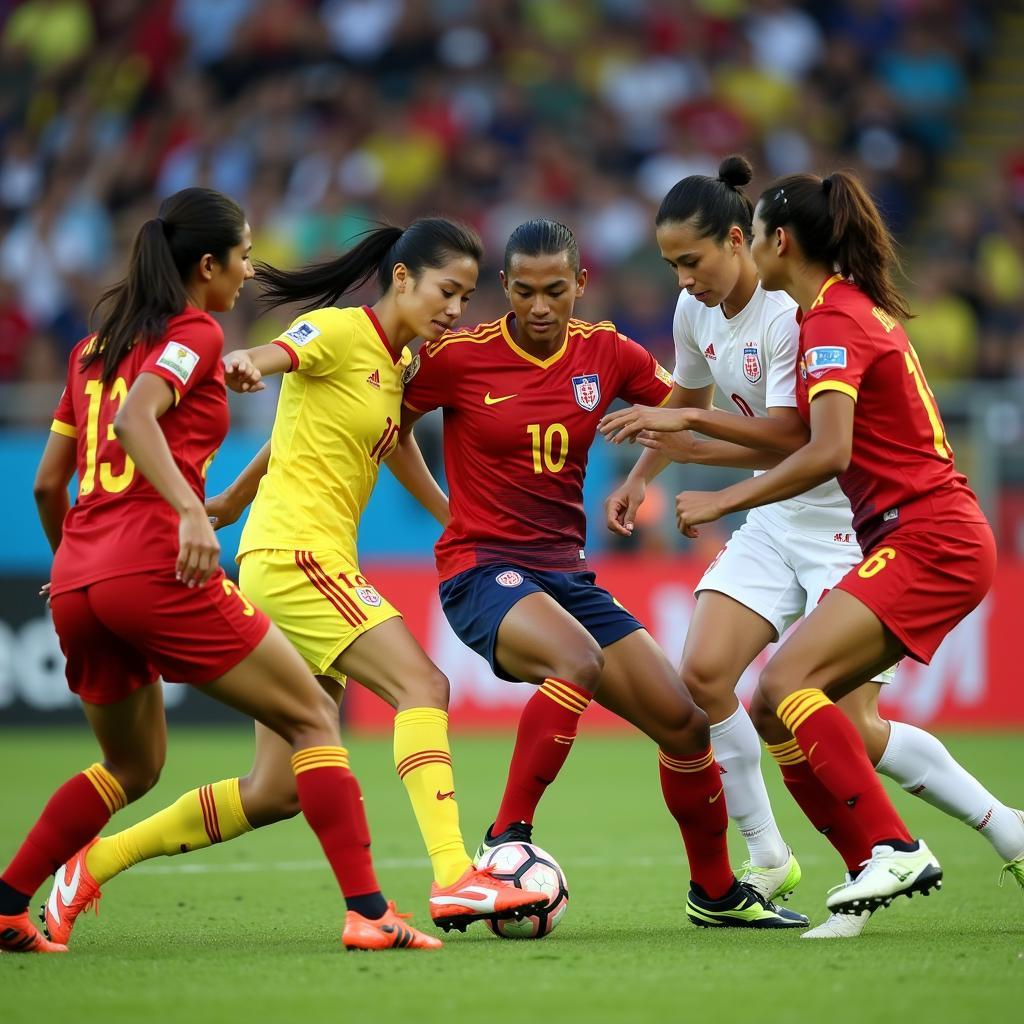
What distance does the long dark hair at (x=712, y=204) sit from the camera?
239 inches

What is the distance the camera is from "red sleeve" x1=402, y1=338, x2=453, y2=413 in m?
6.19

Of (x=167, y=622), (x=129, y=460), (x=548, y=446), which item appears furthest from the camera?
(x=548, y=446)

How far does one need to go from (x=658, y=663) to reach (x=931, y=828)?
3.50 meters

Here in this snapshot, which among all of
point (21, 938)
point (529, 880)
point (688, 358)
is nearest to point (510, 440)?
point (688, 358)

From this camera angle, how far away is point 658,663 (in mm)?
5922

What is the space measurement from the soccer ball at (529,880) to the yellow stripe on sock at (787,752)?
0.90 metres

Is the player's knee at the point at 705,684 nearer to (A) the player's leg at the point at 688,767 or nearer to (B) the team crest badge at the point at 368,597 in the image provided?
(A) the player's leg at the point at 688,767

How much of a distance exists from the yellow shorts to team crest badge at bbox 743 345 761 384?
1620mm

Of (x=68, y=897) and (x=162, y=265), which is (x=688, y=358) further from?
(x=68, y=897)

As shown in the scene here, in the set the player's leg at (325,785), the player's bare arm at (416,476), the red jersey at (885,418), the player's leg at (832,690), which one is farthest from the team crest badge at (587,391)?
the player's leg at (325,785)

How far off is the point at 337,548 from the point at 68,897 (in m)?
1.44

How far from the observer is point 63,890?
5.61 metres

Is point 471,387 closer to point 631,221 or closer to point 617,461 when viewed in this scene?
point 617,461

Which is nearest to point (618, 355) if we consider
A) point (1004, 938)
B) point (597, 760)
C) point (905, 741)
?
point (905, 741)
